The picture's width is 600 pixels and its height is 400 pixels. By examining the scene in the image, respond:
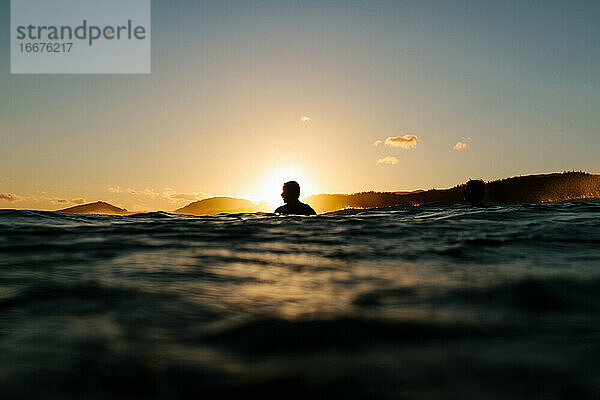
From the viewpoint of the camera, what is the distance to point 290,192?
29.7 ft

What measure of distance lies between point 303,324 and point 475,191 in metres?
8.58

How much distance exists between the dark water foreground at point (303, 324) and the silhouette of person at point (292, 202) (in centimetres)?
559

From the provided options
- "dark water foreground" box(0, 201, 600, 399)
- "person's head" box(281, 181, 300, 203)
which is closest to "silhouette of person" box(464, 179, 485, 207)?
"person's head" box(281, 181, 300, 203)

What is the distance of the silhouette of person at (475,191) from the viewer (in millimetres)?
8905

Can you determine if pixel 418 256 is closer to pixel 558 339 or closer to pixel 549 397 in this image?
pixel 558 339

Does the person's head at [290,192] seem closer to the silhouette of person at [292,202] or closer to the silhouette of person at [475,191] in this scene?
the silhouette of person at [292,202]

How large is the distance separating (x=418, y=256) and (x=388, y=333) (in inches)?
74.6

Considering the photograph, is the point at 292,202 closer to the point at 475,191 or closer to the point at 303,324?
the point at 475,191

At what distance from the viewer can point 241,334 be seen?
1.49 metres

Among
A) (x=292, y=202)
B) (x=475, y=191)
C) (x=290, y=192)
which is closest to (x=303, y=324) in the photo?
(x=290, y=192)

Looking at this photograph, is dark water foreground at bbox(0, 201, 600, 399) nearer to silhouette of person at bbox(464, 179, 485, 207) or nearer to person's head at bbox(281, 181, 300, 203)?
person's head at bbox(281, 181, 300, 203)

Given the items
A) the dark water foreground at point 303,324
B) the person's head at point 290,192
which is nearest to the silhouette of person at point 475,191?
the person's head at point 290,192

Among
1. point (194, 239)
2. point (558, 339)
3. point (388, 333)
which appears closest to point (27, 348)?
point (388, 333)

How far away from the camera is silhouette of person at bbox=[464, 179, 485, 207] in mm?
8905
